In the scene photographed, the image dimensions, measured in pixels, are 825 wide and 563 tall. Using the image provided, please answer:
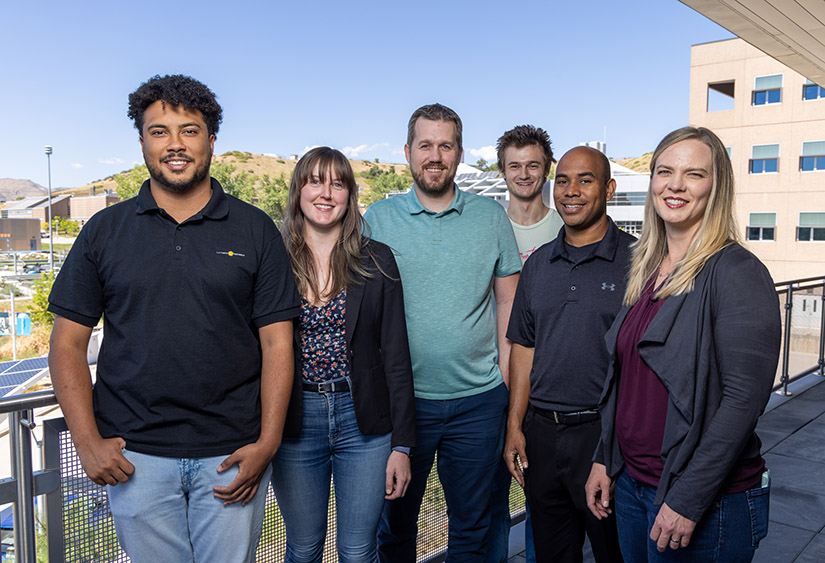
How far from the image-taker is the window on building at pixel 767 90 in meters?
29.3

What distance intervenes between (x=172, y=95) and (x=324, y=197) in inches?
22.0

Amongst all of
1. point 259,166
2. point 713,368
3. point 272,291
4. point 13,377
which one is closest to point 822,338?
point 713,368

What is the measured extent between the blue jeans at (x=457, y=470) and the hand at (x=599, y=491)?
1.49 ft

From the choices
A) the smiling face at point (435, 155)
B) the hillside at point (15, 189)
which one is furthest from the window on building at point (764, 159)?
the hillside at point (15, 189)

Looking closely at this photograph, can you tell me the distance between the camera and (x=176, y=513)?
1706 millimetres

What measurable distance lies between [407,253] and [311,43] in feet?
512

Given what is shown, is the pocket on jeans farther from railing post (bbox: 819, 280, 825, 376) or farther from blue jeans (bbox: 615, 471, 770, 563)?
railing post (bbox: 819, 280, 825, 376)

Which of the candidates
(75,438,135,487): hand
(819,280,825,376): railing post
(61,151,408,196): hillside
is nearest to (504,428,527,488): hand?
(75,438,135,487): hand

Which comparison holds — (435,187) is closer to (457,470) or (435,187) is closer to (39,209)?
(457,470)

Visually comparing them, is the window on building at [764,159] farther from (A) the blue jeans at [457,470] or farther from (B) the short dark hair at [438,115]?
(A) the blue jeans at [457,470]

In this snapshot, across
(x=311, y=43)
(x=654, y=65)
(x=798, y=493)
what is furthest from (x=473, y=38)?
(x=798, y=493)

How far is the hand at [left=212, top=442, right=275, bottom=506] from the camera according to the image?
1.69m

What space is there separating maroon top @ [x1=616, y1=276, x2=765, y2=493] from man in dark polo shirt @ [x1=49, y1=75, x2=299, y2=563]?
949 millimetres

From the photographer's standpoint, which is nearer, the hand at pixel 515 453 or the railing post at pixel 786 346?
the hand at pixel 515 453
